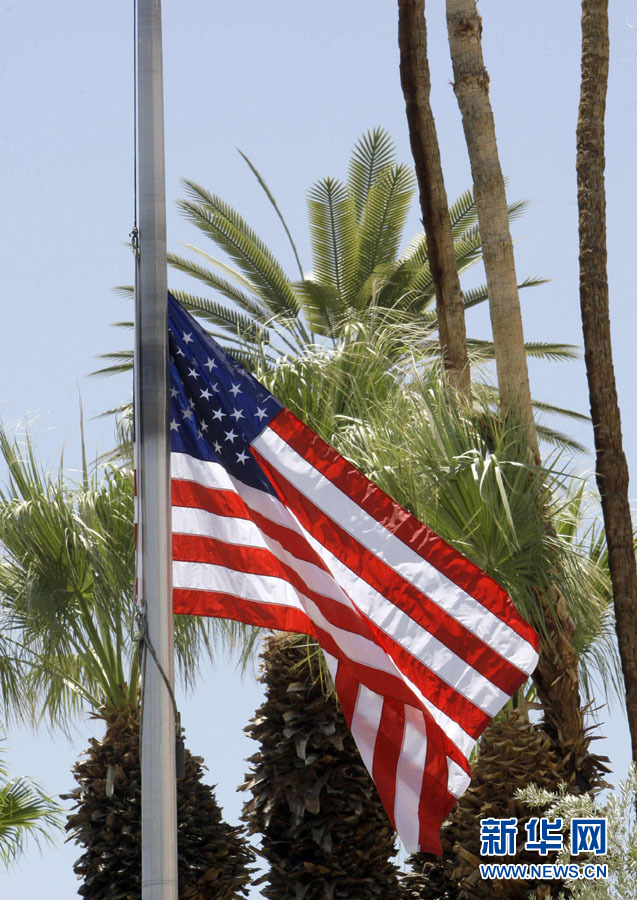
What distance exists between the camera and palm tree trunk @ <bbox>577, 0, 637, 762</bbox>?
1197 centimetres

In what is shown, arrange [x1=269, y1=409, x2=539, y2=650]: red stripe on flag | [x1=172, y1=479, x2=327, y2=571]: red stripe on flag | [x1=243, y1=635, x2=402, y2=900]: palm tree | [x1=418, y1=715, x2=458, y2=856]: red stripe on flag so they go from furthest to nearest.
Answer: [x1=243, y1=635, x2=402, y2=900]: palm tree → [x1=269, y1=409, x2=539, y2=650]: red stripe on flag → [x1=172, y1=479, x2=327, y2=571]: red stripe on flag → [x1=418, y1=715, x2=458, y2=856]: red stripe on flag

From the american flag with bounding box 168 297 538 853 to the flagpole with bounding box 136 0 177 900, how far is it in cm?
37

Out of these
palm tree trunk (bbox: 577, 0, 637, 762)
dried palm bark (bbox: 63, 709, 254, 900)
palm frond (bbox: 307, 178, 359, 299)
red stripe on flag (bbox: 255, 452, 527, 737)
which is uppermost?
palm frond (bbox: 307, 178, 359, 299)

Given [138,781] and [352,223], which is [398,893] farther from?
[352,223]

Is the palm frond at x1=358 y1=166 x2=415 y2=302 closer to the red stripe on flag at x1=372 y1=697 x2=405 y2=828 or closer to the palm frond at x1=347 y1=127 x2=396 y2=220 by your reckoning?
the palm frond at x1=347 y1=127 x2=396 y2=220

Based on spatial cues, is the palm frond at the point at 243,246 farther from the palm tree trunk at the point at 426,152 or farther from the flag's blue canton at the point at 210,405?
the flag's blue canton at the point at 210,405

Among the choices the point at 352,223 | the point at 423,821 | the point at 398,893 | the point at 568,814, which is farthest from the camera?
the point at 352,223

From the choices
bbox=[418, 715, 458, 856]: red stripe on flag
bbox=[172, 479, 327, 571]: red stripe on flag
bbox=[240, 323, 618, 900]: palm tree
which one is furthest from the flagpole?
bbox=[240, 323, 618, 900]: palm tree

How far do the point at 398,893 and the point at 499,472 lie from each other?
455 cm

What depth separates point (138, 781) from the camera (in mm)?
13039

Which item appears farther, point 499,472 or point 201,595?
point 499,472

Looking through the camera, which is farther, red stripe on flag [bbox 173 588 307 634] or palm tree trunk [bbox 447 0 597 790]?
palm tree trunk [bbox 447 0 597 790]

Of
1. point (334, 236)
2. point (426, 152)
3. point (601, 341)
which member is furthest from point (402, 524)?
point (334, 236)

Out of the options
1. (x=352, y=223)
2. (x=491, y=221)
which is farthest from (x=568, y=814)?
(x=352, y=223)
